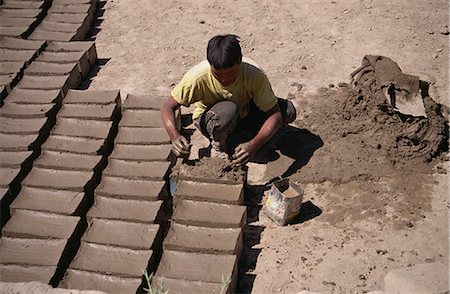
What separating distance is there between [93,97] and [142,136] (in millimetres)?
864

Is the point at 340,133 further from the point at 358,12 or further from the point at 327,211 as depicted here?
the point at 358,12

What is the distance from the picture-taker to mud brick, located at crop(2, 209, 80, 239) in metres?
4.37

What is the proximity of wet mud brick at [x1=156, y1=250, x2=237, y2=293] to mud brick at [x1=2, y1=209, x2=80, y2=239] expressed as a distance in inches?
34.1

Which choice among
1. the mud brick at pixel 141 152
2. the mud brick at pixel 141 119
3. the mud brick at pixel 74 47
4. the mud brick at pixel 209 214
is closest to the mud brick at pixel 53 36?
the mud brick at pixel 74 47

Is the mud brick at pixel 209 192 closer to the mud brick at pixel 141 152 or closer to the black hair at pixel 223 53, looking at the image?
the mud brick at pixel 141 152

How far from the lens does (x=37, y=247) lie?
4297mm

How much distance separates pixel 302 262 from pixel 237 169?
101cm

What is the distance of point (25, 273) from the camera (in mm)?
4102

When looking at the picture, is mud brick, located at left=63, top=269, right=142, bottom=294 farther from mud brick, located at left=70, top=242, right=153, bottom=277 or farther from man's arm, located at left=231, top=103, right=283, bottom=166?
man's arm, located at left=231, top=103, right=283, bottom=166

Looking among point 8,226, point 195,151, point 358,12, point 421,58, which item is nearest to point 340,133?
point 195,151

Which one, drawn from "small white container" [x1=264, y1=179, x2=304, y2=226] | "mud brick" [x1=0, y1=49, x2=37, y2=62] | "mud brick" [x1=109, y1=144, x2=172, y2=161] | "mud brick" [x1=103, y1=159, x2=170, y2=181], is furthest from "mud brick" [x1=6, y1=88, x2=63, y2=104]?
"small white container" [x1=264, y1=179, x2=304, y2=226]

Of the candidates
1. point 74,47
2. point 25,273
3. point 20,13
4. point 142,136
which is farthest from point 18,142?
point 20,13

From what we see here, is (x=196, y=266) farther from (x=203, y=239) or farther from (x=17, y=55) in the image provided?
(x=17, y=55)

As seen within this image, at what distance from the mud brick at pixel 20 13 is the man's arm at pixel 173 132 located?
11.8 ft
